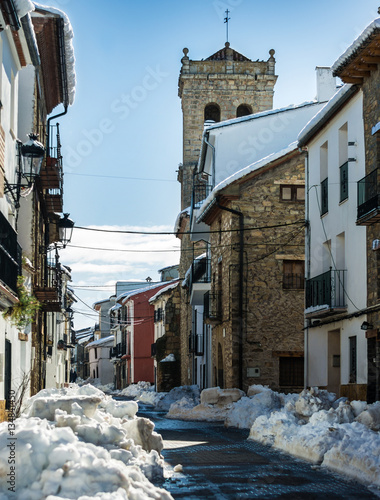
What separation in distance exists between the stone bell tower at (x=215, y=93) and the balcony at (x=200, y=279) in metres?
13.3

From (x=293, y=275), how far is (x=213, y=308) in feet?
12.6

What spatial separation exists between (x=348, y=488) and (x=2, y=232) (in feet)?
23.8

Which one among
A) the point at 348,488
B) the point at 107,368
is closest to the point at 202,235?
the point at 348,488

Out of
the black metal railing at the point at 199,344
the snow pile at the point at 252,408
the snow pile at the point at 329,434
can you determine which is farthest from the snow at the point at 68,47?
the black metal railing at the point at 199,344

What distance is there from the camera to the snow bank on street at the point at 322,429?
10.4 meters

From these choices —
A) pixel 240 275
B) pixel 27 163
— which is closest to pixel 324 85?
pixel 240 275

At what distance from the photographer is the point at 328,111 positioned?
20.5 m

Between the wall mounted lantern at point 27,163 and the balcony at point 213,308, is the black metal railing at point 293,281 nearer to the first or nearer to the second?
the balcony at point 213,308

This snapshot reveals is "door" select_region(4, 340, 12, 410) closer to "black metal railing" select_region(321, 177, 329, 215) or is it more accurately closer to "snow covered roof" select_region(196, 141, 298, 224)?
"black metal railing" select_region(321, 177, 329, 215)

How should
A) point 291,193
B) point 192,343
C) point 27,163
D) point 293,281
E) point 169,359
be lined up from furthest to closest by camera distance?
point 169,359, point 192,343, point 291,193, point 293,281, point 27,163

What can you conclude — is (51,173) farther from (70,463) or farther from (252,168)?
(70,463)

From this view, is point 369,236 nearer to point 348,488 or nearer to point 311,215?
point 311,215

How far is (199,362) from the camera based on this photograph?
37000mm

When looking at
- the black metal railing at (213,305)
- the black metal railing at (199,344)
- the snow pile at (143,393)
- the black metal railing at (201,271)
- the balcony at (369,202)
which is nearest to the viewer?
the balcony at (369,202)
